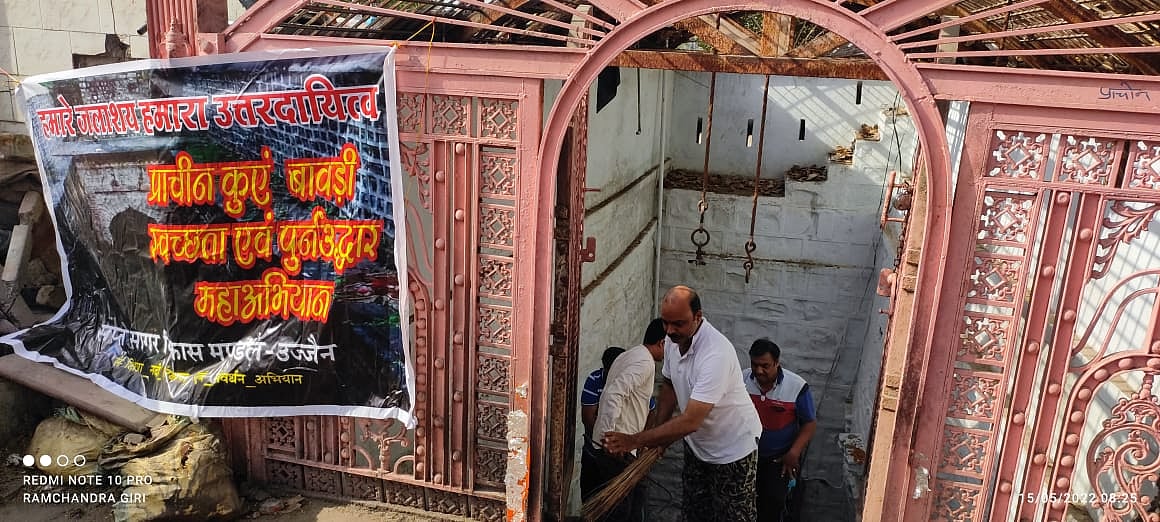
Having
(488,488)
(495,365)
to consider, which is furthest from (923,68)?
(488,488)

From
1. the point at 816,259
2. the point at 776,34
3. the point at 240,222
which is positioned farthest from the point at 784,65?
the point at 816,259

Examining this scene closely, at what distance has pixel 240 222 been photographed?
4.04m

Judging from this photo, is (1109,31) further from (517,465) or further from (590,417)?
(517,465)

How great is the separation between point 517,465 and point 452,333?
2.53 ft

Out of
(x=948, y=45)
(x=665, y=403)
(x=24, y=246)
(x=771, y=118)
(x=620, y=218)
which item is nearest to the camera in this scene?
(x=948, y=45)

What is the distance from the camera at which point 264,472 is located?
4.52m

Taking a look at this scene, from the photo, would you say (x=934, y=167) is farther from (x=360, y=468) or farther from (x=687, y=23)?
(x=360, y=468)

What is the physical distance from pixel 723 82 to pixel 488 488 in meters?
6.43

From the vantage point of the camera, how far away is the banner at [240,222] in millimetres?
3840

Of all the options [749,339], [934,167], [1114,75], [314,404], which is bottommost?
[749,339]

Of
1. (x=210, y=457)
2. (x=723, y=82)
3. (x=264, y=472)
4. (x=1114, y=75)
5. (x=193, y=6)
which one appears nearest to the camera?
(x=1114, y=75)

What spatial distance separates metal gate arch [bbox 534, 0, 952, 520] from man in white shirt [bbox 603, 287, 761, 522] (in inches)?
28.1

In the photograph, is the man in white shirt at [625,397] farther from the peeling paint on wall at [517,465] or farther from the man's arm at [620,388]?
the peeling paint on wall at [517,465]

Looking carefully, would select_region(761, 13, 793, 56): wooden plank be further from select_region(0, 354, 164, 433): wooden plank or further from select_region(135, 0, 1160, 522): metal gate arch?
select_region(0, 354, 164, 433): wooden plank
